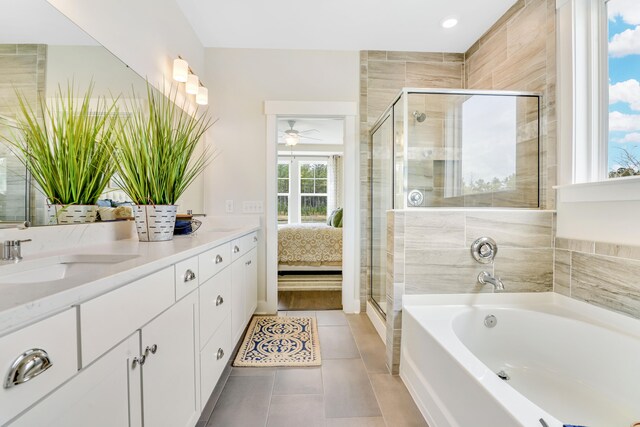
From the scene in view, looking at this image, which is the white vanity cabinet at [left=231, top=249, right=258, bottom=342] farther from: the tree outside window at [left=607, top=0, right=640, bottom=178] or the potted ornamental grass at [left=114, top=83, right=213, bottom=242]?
the tree outside window at [left=607, top=0, right=640, bottom=178]

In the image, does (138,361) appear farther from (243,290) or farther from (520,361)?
(520,361)

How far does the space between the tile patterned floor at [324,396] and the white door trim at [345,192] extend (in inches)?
32.6

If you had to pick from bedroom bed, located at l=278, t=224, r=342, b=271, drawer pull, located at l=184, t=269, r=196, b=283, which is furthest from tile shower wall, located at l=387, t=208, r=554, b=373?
bedroom bed, located at l=278, t=224, r=342, b=271

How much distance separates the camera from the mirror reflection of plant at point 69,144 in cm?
98

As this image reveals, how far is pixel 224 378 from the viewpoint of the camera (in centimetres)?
170

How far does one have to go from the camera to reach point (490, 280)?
5.45ft

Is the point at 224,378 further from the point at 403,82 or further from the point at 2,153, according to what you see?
the point at 403,82

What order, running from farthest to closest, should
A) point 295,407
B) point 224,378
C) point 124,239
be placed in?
point 224,378, point 124,239, point 295,407

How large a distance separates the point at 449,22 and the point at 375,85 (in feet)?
2.44

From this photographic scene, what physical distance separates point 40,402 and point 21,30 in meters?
1.16

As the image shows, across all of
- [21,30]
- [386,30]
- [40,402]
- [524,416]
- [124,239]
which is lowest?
[524,416]

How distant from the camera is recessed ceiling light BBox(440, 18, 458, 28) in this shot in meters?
2.29

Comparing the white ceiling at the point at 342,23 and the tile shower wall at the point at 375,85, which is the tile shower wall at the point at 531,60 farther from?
the tile shower wall at the point at 375,85

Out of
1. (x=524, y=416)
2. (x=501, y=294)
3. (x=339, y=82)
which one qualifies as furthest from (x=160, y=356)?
(x=339, y=82)
